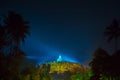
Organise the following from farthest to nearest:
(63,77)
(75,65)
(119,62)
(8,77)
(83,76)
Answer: (75,65) → (63,77) → (83,76) → (119,62) → (8,77)

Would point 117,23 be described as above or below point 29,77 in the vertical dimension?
above

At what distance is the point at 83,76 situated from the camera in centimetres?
12044

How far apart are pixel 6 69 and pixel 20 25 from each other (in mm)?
21795

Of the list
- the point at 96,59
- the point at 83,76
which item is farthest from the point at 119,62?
the point at 83,76

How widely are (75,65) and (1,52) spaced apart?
130702mm

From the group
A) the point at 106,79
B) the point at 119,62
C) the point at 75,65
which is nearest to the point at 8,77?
the point at 119,62

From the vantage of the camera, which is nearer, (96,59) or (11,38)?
(11,38)

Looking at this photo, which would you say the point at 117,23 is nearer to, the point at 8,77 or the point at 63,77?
the point at 8,77

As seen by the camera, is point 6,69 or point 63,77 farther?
point 63,77

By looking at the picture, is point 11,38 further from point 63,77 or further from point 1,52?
point 63,77

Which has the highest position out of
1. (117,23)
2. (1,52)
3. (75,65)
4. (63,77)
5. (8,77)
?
(75,65)

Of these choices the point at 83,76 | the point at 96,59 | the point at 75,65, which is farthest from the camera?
the point at 75,65

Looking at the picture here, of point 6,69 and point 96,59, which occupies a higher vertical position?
point 96,59

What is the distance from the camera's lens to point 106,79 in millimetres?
94375
